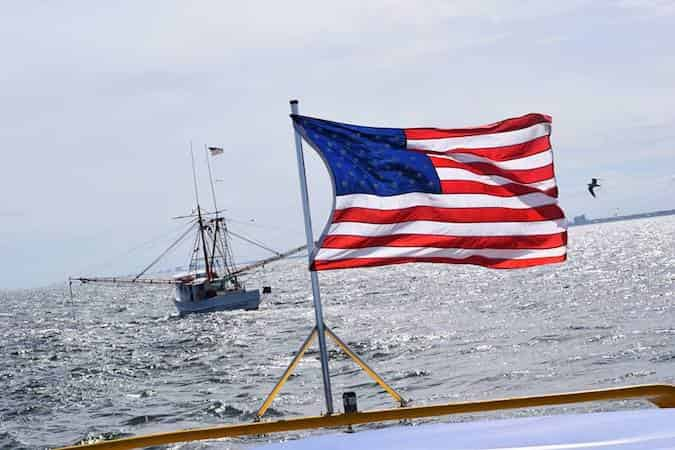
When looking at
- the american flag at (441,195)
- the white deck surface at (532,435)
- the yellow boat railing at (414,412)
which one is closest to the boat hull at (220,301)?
the american flag at (441,195)

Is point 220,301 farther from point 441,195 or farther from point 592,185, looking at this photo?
point 441,195

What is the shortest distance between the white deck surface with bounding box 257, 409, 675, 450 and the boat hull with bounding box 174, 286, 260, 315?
79835 mm

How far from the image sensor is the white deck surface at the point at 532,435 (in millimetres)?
4055

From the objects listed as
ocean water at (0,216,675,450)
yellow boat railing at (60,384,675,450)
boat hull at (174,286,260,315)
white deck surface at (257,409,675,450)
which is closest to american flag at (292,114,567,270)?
yellow boat railing at (60,384,675,450)

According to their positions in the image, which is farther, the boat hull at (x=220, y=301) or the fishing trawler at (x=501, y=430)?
the boat hull at (x=220, y=301)

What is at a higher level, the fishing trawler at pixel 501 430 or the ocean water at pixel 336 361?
the fishing trawler at pixel 501 430

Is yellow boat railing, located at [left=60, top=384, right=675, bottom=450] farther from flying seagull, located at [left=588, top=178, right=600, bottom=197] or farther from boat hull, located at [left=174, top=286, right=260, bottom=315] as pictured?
boat hull, located at [left=174, top=286, right=260, bottom=315]

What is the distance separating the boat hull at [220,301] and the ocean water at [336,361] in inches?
495

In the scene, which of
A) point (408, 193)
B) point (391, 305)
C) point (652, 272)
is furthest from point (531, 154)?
point (652, 272)

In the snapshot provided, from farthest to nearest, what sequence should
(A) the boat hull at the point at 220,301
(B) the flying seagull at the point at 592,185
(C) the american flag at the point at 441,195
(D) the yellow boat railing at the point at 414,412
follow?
(A) the boat hull at the point at 220,301
(B) the flying seagull at the point at 592,185
(C) the american flag at the point at 441,195
(D) the yellow boat railing at the point at 414,412

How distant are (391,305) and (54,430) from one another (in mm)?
51395

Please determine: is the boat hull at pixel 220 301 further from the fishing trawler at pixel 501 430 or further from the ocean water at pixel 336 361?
the fishing trawler at pixel 501 430

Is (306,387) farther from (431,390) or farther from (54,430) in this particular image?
(54,430)

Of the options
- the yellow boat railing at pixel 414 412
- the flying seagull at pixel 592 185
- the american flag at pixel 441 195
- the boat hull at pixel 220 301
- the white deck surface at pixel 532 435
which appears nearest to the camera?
the white deck surface at pixel 532 435
